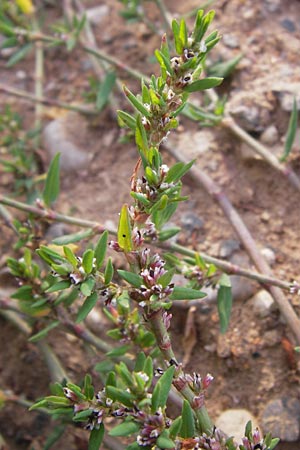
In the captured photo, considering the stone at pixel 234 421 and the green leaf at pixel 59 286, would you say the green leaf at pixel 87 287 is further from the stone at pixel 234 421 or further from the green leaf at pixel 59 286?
the stone at pixel 234 421

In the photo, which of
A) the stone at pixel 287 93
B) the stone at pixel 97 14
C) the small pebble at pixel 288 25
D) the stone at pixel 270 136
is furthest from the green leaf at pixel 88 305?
the stone at pixel 97 14

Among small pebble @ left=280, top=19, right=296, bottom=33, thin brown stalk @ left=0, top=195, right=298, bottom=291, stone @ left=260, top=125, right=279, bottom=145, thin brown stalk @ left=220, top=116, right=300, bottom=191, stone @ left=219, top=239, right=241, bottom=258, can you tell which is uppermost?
small pebble @ left=280, top=19, right=296, bottom=33

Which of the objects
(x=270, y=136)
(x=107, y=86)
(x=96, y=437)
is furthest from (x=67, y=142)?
(x=96, y=437)

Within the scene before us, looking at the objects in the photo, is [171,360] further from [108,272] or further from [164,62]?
[164,62]

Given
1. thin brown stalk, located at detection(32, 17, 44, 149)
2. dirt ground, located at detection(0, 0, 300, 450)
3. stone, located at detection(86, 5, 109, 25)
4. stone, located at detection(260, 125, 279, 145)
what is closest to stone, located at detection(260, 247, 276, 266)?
dirt ground, located at detection(0, 0, 300, 450)

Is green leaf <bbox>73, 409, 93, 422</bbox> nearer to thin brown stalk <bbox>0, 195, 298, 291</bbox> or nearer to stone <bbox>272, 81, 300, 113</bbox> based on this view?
thin brown stalk <bbox>0, 195, 298, 291</bbox>

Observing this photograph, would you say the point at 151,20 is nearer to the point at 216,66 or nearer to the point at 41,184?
the point at 216,66

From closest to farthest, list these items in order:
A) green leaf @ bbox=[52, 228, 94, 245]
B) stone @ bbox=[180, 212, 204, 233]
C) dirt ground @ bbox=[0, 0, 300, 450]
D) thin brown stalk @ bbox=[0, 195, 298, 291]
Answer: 1. green leaf @ bbox=[52, 228, 94, 245]
2. thin brown stalk @ bbox=[0, 195, 298, 291]
3. dirt ground @ bbox=[0, 0, 300, 450]
4. stone @ bbox=[180, 212, 204, 233]
